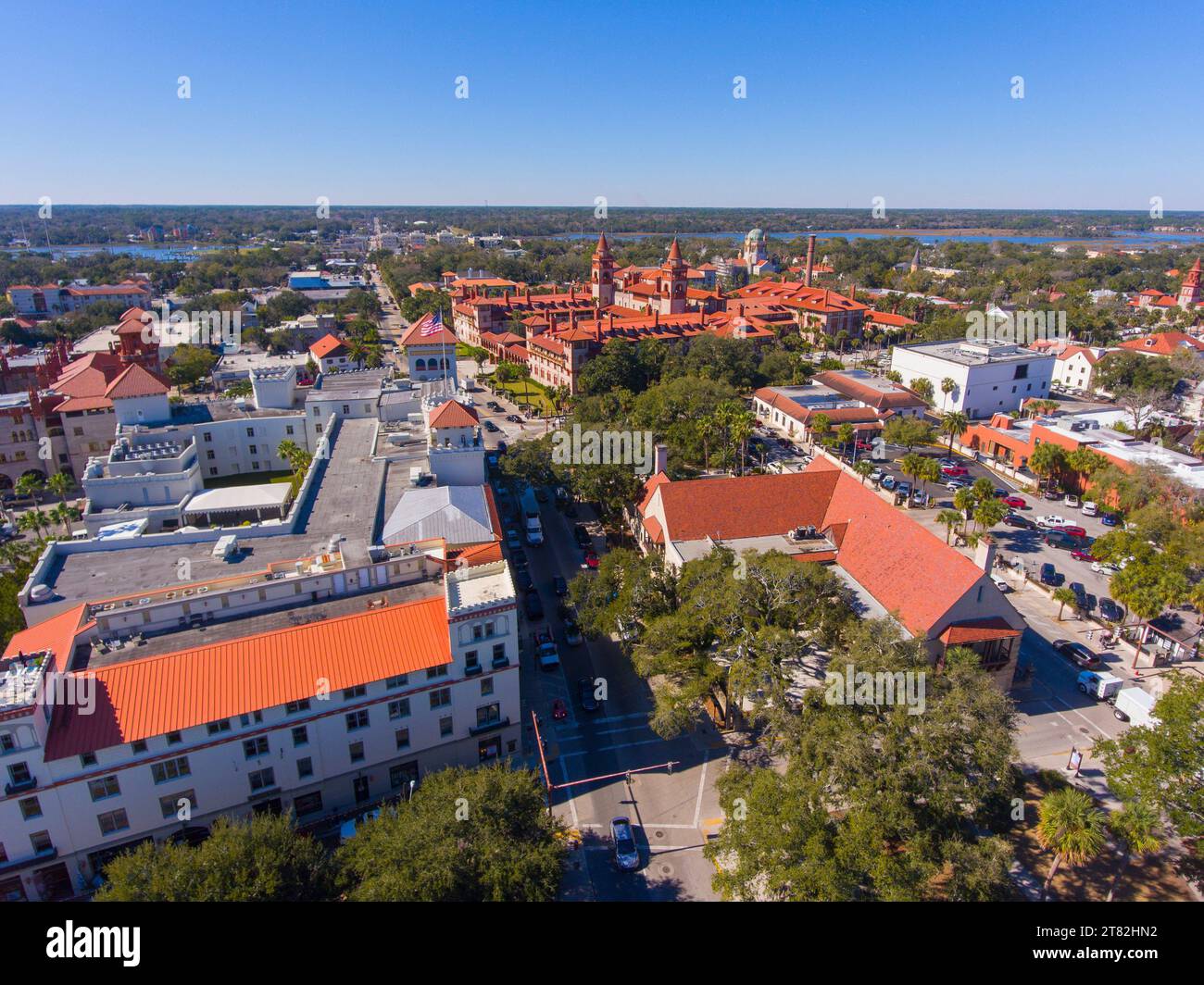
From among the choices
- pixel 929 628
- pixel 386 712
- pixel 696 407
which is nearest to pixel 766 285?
pixel 696 407

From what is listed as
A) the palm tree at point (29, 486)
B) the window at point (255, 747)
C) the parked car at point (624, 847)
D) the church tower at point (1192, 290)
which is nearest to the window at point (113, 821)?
the window at point (255, 747)

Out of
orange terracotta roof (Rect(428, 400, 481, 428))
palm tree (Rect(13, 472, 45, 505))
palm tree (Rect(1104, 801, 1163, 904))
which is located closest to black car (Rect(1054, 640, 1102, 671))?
palm tree (Rect(1104, 801, 1163, 904))

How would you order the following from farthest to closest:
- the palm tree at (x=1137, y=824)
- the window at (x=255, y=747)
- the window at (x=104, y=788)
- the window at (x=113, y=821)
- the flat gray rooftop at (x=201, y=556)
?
the flat gray rooftop at (x=201, y=556)
the window at (x=255, y=747)
the window at (x=113, y=821)
the window at (x=104, y=788)
the palm tree at (x=1137, y=824)

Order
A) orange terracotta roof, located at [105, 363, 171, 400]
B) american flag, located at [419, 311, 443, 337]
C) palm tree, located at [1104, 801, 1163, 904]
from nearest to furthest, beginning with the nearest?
palm tree, located at [1104, 801, 1163, 904] → orange terracotta roof, located at [105, 363, 171, 400] → american flag, located at [419, 311, 443, 337]

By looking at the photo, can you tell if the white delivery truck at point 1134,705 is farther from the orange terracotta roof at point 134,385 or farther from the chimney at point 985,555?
the orange terracotta roof at point 134,385

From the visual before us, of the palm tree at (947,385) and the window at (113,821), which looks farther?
the palm tree at (947,385)

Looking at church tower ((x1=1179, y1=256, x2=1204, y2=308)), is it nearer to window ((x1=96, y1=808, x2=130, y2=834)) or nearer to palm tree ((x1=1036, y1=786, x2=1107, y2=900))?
palm tree ((x1=1036, y1=786, x2=1107, y2=900))
